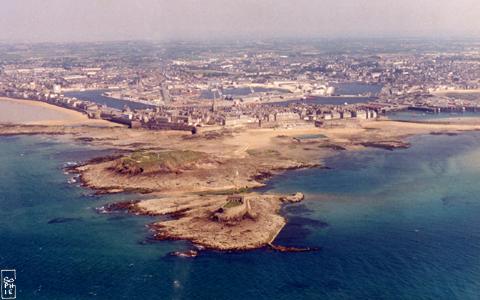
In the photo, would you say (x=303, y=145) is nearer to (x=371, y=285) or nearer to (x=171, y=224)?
(x=171, y=224)

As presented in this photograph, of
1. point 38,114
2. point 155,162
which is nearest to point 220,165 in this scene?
point 155,162

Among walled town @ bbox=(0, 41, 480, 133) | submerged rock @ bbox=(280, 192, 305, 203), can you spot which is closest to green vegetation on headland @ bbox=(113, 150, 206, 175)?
submerged rock @ bbox=(280, 192, 305, 203)

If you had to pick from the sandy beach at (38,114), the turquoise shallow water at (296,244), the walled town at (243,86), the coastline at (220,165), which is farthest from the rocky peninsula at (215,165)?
the walled town at (243,86)

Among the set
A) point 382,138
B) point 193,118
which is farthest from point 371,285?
point 193,118

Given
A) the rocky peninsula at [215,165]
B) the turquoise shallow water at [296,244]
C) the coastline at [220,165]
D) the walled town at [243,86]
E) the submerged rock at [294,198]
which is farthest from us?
the walled town at [243,86]

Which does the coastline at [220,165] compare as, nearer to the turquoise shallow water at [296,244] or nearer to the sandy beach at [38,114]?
the turquoise shallow water at [296,244]

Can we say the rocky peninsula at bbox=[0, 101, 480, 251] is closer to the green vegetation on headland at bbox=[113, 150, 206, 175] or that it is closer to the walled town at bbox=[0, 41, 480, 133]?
the green vegetation on headland at bbox=[113, 150, 206, 175]
